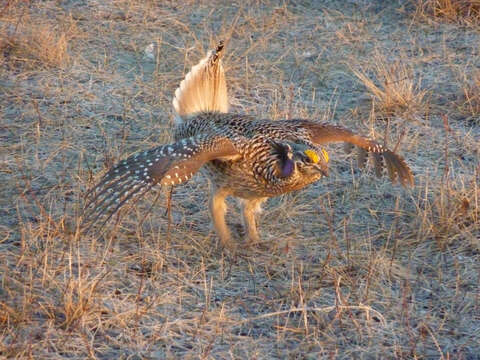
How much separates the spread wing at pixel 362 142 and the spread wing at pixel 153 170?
74 centimetres

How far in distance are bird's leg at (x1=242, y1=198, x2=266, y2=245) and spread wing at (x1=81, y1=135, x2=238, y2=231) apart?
0.70 meters

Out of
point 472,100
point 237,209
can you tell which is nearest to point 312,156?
point 237,209

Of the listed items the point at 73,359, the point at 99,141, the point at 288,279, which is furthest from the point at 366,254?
the point at 99,141

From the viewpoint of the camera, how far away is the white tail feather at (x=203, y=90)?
211 inches


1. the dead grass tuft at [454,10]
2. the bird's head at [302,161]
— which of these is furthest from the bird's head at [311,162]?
the dead grass tuft at [454,10]

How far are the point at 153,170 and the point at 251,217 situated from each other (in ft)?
3.34

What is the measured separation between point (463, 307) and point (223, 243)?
1419 mm

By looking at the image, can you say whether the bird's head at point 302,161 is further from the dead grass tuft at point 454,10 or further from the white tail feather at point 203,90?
the dead grass tuft at point 454,10

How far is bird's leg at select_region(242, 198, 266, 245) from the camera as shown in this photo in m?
4.92

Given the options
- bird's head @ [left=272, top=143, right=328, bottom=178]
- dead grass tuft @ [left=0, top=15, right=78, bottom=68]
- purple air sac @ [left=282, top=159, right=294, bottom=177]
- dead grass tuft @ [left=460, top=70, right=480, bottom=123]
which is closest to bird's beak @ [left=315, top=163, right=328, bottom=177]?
bird's head @ [left=272, top=143, right=328, bottom=178]

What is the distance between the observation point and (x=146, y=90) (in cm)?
654

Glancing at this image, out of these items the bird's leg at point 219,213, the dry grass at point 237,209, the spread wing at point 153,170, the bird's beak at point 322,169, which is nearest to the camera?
the dry grass at point 237,209

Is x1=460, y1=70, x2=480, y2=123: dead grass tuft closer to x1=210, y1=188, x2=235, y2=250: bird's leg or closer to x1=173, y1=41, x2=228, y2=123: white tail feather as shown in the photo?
x1=173, y1=41, x2=228, y2=123: white tail feather

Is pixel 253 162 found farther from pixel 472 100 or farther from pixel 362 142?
pixel 472 100
